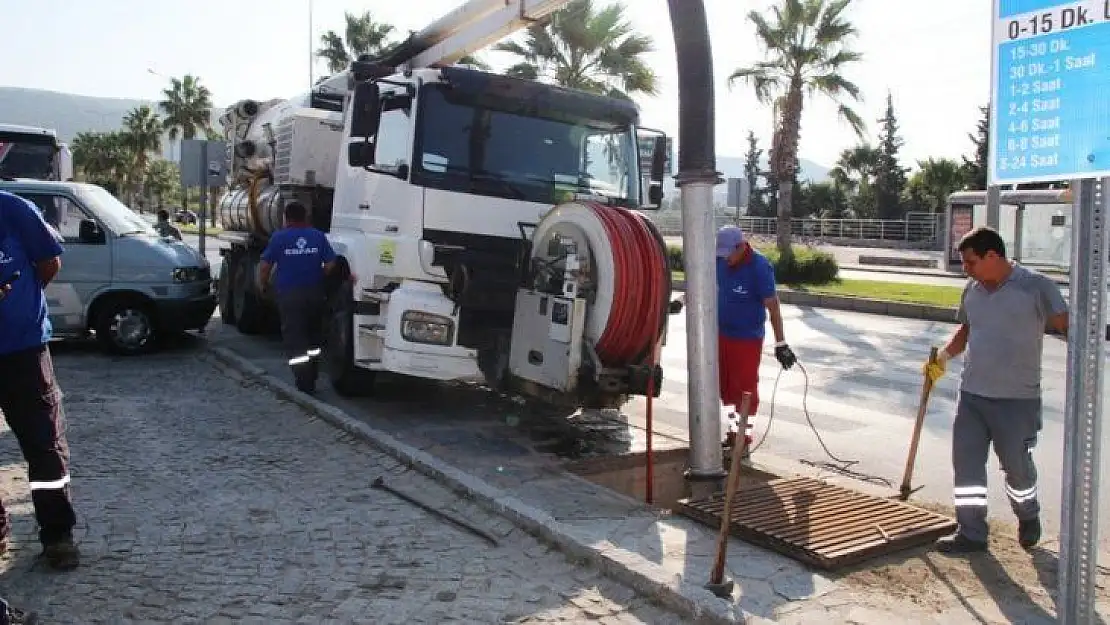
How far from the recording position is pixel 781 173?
2414 centimetres

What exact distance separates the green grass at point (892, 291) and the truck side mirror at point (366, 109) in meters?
12.5

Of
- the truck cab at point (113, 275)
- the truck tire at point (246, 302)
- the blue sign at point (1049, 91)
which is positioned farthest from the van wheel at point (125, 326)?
the blue sign at point (1049, 91)

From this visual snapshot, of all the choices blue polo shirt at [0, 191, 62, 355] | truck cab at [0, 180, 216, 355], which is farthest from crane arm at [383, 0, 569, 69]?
blue polo shirt at [0, 191, 62, 355]

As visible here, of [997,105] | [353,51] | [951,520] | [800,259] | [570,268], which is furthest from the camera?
[353,51]

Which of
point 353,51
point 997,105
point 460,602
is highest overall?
point 353,51

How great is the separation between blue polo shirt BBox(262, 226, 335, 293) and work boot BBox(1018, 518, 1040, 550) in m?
5.76

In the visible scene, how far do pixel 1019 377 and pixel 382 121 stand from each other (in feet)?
16.6

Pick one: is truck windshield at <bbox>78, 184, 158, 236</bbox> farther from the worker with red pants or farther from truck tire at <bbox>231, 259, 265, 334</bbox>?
the worker with red pants

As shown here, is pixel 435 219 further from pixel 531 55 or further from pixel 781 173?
pixel 781 173

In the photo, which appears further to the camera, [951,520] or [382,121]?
[382,121]

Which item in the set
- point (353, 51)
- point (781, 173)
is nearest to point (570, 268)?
point (781, 173)

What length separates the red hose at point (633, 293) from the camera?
612cm

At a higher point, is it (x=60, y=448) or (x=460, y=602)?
(x=60, y=448)

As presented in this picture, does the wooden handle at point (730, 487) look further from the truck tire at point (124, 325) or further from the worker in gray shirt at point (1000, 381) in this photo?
the truck tire at point (124, 325)
